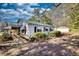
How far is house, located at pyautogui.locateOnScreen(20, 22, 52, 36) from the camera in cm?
235

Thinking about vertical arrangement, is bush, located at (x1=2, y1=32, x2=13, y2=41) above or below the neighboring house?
below

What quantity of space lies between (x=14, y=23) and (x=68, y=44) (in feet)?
2.45

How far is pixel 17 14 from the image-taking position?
2.38m

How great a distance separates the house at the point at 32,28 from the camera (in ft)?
7.70

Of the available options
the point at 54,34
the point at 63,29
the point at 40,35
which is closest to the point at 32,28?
the point at 40,35

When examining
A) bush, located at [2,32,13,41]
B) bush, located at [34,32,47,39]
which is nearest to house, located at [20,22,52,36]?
bush, located at [34,32,47,39]

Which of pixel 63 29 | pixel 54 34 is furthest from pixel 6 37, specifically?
pixel 63 29

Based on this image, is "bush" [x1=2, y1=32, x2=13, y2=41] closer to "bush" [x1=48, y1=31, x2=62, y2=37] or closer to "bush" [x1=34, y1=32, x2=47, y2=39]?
"bush" [x1=34, y1=32, x2=47, y2=39]

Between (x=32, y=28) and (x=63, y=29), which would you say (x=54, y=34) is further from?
(x=32, y=28)

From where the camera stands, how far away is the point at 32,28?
2.36m

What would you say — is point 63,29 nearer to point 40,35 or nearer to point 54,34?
point 54,34

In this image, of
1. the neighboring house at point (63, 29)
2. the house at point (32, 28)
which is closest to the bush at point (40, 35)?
the house at point (32, 28)

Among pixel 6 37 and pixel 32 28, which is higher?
pixel 32 28

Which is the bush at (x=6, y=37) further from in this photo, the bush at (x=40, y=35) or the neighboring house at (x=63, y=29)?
the neighboring house at (x=63, y=29)
